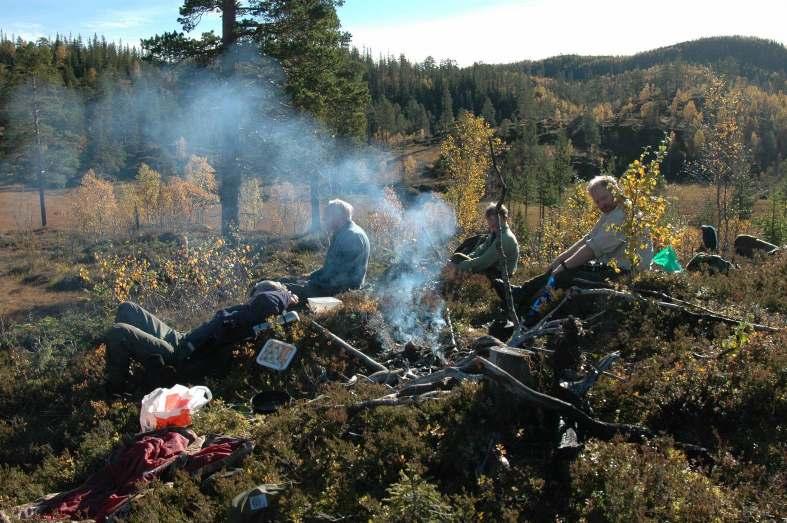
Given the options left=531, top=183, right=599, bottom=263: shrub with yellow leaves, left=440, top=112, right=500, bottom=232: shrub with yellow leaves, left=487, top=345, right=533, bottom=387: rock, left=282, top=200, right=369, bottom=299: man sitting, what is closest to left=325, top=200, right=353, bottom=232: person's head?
left=282, top=200, right=369, bottom=299: man sitting

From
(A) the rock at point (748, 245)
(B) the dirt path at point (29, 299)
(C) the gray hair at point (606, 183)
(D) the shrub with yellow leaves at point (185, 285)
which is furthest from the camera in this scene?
(B) the dirt path at point (29, 299)

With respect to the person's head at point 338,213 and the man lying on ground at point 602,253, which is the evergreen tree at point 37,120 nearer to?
the person's head at point 338,213

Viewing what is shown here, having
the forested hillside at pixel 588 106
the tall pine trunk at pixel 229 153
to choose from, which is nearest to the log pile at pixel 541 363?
the tall pine trunk at pixel 229 153

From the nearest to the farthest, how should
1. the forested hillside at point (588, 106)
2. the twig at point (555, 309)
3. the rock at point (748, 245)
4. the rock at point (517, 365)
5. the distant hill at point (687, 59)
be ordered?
the rock at point (517, 365) → the twig at point (555, 309) → the rock at point (748, 245) → the forested hillside at point (588, 106) → the distant hill at point (687, 59)

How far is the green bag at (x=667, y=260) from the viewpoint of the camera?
6.59 meters

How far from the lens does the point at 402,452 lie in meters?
3.71

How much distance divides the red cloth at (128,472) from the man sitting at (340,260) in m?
2.97

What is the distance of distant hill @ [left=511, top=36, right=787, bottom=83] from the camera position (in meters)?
151

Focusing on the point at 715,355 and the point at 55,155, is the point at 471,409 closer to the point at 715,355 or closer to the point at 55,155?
the point at 715,355

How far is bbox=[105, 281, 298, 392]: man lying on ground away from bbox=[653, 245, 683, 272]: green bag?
3964 mm

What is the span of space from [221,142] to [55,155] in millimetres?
33754

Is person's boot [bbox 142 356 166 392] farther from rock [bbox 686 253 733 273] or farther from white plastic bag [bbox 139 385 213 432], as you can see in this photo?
rock [bbox 686 253 733 273]

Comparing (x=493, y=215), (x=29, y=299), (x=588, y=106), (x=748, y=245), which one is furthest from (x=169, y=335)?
(x=588, y=106)

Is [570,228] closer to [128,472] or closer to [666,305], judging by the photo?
[666,305]
